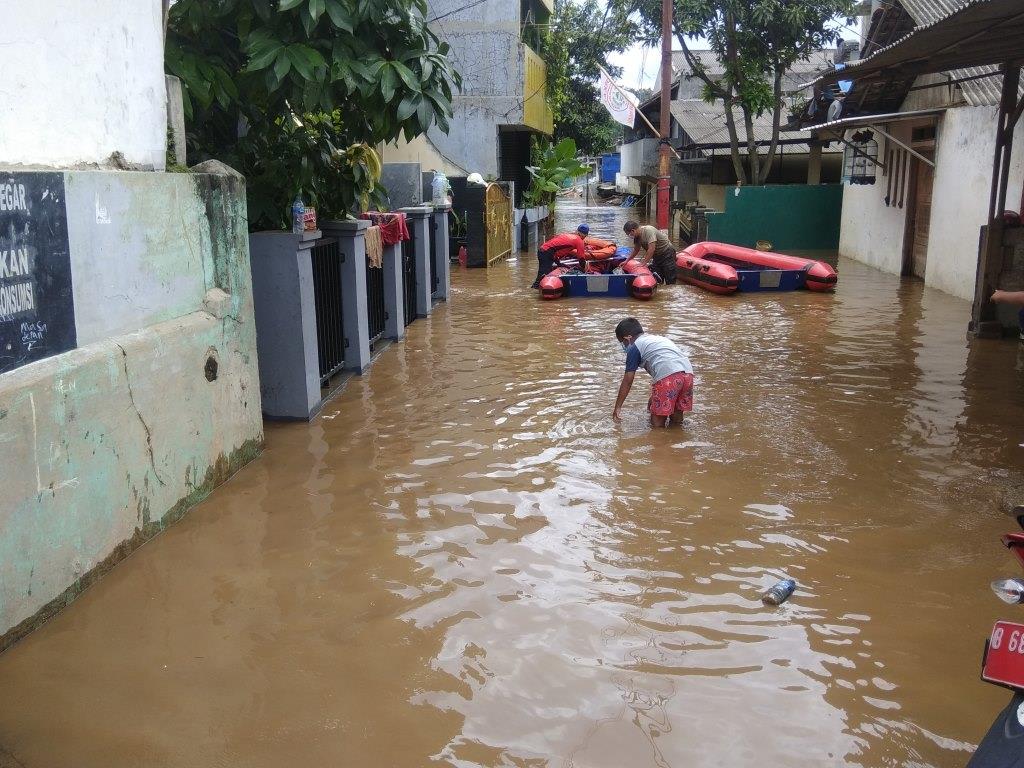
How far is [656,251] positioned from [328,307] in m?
8.96

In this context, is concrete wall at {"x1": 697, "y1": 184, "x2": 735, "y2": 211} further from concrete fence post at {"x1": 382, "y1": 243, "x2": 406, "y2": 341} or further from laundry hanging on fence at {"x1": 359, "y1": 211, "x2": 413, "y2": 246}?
laundry hanging on fence at {"x1": 359, "y1": 211, "x2": 413, "y2": 246}

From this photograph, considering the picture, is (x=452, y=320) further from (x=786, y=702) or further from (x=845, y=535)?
(x=786, y=702)

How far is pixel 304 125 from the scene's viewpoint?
8586mm

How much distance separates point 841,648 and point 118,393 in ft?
12.3

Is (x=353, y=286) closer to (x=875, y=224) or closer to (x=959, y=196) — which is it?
(x=959, y=196)

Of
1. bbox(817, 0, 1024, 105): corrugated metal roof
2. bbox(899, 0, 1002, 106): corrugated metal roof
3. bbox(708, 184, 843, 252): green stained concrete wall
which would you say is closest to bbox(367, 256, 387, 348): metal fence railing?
bbox(817, 0, 1024, 105): corrugated metal roof

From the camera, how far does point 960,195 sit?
1404 cm

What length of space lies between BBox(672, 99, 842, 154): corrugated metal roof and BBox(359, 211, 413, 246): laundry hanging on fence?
1673 cm

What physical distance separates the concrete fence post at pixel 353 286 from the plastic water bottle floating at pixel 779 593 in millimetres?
5632

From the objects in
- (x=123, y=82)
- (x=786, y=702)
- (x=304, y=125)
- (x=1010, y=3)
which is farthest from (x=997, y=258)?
(x=123, y=82)

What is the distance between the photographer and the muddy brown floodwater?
11.1ft

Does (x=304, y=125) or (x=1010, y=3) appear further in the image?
(x=304, y=125)

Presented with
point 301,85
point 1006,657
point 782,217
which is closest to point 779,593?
point 1006,657

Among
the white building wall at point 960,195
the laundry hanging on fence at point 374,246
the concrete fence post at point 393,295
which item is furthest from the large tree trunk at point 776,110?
the laundry hanging on fence at point 374,246
